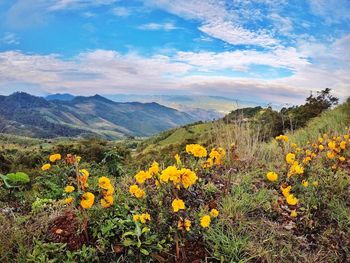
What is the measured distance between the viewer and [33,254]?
119 inches

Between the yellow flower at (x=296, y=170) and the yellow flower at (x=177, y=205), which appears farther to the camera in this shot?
the yellow flower at (x=296, y=170)

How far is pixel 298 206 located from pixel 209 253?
5.93ft

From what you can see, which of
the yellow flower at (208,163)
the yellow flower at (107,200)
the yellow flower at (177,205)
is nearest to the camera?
the yellow flower at (177,205)

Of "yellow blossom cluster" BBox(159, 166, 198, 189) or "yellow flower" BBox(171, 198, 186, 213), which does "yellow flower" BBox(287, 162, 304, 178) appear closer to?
"yellow blossom cluster" BBox(159, 166, 198, 189)

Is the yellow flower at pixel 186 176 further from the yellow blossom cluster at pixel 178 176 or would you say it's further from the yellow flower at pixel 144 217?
the yellow flower at pixel 144 217

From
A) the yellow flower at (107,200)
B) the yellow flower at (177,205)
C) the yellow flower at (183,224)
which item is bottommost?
the yellow flower at (183,224)

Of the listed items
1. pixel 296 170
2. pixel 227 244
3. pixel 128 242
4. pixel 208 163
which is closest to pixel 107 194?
pixel 128 242

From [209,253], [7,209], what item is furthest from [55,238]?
[209,253]

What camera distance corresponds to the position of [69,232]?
3.39 metres

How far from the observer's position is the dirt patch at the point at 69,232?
3257 millimetres

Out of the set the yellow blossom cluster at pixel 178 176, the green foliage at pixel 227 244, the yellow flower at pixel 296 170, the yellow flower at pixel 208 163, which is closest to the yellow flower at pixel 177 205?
the yellow blossom cluster at pixel 178 176

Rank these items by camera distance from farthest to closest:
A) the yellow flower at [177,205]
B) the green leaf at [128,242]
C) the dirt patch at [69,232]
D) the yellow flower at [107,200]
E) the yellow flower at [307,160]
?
the yellow flower at [307,160] < the yellow flower at [107,200] < the dirt patch at [69,232] < the green leaf at [128,242] < the yellow flower at [177,205]

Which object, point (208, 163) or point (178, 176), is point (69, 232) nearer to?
point (178, 176)

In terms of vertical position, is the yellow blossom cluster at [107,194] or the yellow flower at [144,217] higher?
the yellow blossom cluster at [107,194]
